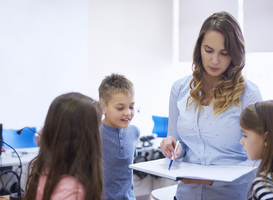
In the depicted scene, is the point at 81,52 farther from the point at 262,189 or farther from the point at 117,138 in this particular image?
the point at 262,189

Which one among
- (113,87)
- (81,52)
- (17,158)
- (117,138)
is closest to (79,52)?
(81,52)

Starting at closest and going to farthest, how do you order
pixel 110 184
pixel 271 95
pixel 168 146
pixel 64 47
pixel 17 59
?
pixel 168 146 < pixel 110 184 < pixel 271 95 < pixel 17 59 < pixel 64 47

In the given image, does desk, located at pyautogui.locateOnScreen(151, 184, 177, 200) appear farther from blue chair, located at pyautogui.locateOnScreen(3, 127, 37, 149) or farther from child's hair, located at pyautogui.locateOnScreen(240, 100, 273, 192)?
blue chair, located at pyautogui.locateOnScreen(3, 127, 37, 149)

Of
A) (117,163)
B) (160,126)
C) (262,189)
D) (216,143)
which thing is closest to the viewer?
(262,189)

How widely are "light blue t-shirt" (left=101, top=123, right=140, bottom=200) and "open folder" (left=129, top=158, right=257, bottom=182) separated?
289 millimetres

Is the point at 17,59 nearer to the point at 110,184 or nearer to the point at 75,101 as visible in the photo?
the point at 110,184

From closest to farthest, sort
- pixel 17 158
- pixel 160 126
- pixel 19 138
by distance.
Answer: pixel 17 158
pixel 19 138
pixel 160 126

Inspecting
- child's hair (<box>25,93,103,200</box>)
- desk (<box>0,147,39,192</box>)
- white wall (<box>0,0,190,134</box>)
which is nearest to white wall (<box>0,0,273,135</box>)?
white wall (<box>0,0,190,134</box>)

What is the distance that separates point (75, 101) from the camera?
4.00 feet

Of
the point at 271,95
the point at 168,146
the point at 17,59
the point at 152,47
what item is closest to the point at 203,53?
the point at 168,146

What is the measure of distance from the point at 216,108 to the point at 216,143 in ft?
0.50

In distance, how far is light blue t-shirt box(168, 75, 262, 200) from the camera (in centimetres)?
144

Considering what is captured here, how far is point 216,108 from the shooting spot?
1.49 metres

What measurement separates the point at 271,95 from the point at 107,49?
98.3 inches
